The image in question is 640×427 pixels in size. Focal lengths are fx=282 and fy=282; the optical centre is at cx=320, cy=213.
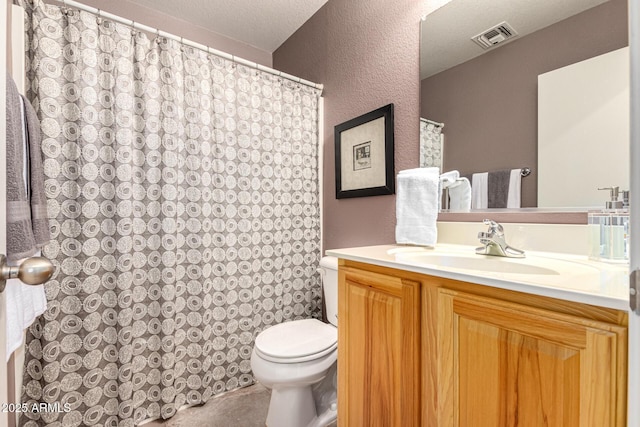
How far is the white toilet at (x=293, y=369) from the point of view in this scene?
121 centimetres

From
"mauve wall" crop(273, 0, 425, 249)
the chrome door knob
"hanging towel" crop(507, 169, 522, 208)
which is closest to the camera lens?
the chrome door knob

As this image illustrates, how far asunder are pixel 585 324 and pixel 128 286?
1678 mm

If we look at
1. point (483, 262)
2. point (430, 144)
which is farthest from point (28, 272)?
point (430, 144)

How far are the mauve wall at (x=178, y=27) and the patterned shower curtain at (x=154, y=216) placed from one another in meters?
0.63

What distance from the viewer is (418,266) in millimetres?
785

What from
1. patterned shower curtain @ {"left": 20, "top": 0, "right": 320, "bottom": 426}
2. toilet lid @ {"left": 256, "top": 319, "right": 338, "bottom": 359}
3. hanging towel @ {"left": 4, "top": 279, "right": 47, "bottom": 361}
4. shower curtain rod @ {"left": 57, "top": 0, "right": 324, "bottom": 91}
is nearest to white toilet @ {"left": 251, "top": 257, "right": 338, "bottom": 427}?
toilet lid @ {"left": 256, "top": 319, "right": 338, "bottom": 359}

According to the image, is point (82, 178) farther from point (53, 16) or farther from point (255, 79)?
point (255, 79)

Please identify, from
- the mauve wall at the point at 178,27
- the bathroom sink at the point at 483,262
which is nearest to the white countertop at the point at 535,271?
the bathroom sink at the point at 483,262

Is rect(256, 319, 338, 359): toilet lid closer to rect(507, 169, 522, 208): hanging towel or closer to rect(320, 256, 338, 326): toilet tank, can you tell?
rect(320, 256, 338, 326): toilet tank

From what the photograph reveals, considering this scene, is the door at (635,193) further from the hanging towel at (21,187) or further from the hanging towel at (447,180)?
the hanging towel at (21,187)

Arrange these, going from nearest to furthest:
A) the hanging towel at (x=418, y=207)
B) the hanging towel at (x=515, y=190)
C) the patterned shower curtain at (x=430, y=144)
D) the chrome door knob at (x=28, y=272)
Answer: the chrome door knob at (x=28, y=272) → the hanging towel at (x=515, y=190) → the hanging towel at (x=418, y=207) → the patterned shower curtain at (x=430, y=144)

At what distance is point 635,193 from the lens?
1.13 ft

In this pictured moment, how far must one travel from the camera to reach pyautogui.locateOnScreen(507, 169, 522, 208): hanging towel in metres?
1.06

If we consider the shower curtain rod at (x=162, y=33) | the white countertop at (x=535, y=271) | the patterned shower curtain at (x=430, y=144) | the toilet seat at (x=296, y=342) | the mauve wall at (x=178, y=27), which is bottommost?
the toilet seat at (x=296, y=342)
